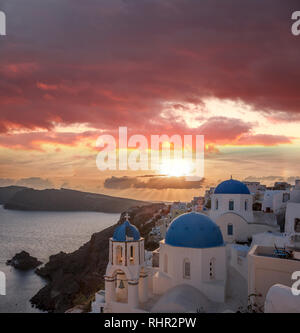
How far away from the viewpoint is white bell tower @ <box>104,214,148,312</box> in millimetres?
15321

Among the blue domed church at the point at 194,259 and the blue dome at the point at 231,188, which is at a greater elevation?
the blue dome at the point at 231,188

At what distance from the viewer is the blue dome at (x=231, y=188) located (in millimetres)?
23486

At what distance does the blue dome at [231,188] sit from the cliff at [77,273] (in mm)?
15125

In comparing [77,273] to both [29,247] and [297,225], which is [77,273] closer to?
[297,225]

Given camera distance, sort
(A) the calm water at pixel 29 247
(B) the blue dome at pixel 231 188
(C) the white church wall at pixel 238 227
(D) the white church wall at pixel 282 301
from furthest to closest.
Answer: (A) the calm water at pixel 29 247, (B) the blue dome at pixel 231 188, (C) the white church wall at pixel 238 227, (D) the white church wall at pixel 282 301

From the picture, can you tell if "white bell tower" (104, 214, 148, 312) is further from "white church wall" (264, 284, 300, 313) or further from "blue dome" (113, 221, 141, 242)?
"white church wall" (264, 284, 300, 313)

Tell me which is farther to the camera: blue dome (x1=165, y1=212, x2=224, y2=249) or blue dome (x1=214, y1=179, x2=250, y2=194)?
blue dome (x1=214, y1=179, x2=250, y2=194)

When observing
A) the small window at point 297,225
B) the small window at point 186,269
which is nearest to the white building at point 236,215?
the small window at point 297,225

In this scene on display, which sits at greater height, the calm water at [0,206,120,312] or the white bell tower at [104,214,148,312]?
the white bell tower at [104,214,148,312]

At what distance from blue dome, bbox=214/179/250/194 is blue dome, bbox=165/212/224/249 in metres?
7.59

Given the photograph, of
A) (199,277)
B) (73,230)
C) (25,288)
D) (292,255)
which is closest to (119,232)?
(199,277)

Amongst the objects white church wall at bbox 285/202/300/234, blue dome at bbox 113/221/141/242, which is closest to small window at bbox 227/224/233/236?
white church wall at bbox 285/202/300/234

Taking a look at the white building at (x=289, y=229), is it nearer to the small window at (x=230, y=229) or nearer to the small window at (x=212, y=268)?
the small window at (x=230, y=229)
